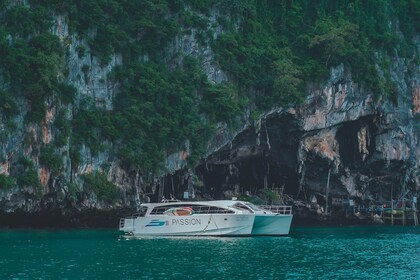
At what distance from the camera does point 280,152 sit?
Answer: 80.0 m

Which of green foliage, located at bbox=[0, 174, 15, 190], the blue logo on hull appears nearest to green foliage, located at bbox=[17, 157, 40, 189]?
green foliage, located at bbox=[0, 174, 15, 190]

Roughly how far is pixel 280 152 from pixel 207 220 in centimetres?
2009

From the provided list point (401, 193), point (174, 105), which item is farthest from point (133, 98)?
point (401, 193)

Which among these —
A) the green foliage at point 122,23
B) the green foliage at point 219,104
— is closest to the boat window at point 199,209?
the green foliage at point 219,104

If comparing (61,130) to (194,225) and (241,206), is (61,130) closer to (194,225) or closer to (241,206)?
(194,225)

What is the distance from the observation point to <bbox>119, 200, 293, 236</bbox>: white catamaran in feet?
201

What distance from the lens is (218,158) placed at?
76875mm

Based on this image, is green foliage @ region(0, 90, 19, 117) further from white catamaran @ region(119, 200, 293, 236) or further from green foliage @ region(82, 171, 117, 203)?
white catamaran @ region(119, 200, 293, 236)

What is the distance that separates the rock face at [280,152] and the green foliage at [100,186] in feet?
1.55

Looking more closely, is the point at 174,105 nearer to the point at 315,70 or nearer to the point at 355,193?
the point at 315,70

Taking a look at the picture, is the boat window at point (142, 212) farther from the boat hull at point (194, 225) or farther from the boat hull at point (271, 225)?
the boat hull at point (271, 225)

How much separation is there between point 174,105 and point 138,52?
5.10 meters

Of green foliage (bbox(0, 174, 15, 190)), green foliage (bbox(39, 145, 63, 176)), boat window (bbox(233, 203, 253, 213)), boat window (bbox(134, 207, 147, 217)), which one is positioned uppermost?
green foliage (bbox(39, 145, 63, 176))

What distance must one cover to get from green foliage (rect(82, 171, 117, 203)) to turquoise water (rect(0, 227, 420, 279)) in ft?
10.9
